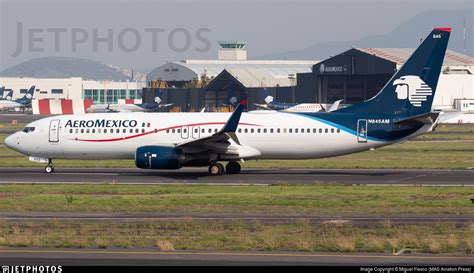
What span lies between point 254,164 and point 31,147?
1453cm

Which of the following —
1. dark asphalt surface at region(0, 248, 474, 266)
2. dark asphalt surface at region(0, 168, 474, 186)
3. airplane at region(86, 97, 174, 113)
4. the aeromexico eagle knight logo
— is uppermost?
the aeromexico eagle knight logo

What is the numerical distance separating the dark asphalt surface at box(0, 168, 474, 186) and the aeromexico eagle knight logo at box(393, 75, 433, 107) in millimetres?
4045

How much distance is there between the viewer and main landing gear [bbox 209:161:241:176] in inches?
1959

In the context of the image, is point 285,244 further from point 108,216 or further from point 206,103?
point 206,103

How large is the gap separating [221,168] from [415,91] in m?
11.1

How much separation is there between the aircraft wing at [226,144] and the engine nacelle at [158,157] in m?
0.84

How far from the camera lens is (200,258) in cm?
2241

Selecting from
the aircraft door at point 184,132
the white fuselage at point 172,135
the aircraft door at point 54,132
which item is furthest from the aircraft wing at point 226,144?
the aircraft door at point 54,132

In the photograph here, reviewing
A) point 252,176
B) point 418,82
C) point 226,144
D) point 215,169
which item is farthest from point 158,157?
point 418,82

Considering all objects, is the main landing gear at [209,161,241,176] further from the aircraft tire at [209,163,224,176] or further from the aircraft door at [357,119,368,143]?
the aircraft door at [357,119,368,143]

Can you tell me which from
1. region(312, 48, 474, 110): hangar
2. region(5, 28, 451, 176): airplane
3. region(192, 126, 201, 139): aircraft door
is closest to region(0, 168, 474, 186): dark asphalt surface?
region(5, 28, 451, 176): airplane

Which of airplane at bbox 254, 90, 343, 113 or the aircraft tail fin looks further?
airplane at bbox 254, 90, 343, 113

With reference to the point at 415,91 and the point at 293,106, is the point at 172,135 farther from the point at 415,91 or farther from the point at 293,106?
the point at 293,106

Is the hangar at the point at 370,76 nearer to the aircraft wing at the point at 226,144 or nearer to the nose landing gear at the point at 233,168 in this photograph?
the nose landing gear at the point at 233,168
